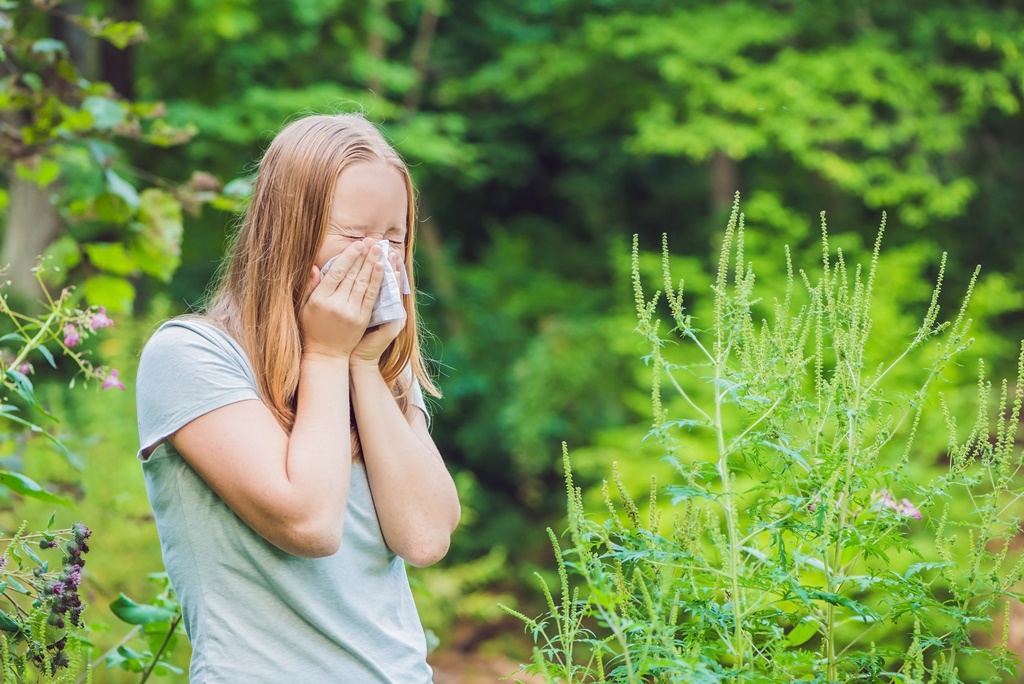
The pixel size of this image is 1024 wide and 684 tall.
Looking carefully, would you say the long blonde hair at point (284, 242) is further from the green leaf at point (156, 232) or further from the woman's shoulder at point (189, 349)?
the green leaf at point (156, 232)

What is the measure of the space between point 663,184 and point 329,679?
936 cm

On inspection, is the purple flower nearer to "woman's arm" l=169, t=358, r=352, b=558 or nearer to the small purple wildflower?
"woman's arm" l=169, t=358, r=352, b=558

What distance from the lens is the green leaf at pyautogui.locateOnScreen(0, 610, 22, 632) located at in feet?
4.71

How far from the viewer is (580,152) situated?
9938mm

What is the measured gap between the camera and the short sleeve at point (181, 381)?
1.33 meters

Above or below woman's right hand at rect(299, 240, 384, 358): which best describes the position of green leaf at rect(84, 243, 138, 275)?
below

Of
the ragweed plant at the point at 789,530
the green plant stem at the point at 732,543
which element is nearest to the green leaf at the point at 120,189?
the ragweed plant at the point at 789,530

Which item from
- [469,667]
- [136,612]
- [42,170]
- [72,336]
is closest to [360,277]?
[72,336]

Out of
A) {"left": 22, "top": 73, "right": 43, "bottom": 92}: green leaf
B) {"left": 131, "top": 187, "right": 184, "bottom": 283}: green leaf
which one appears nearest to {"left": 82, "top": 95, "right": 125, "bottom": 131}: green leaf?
{"left": 22, "top": 73, "right": 43, "bottom": 92}: green leaf

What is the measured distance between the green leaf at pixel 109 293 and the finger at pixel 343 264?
1.11 m

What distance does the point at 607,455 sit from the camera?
7883mm

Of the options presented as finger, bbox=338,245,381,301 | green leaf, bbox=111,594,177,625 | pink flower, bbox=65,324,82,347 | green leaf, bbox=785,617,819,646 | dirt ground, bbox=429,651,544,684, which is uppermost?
finger, bbox=338,245,381,301

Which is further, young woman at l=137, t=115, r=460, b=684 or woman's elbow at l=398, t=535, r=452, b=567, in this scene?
woman's elbow at l=398, t=535, r=452, b=567

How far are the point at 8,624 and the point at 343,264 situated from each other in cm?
69
